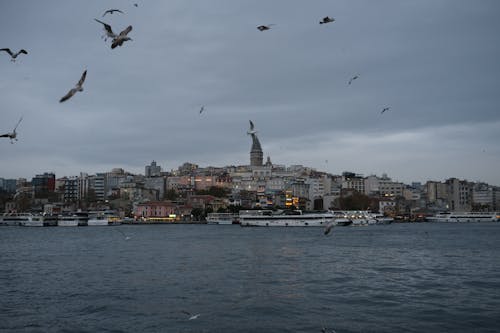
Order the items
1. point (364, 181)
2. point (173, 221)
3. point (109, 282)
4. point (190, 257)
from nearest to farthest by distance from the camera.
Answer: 1. point (109, 282)
2. point (190, 257)
3. point (173, 221)
4. point (364, 181)

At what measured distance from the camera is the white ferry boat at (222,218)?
73.1m

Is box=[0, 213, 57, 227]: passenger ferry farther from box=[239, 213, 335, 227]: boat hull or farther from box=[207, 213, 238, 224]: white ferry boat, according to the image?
box=[239, 213, 335, 227]: boat hull

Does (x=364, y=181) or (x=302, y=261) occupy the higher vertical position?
(x=364, y=181)

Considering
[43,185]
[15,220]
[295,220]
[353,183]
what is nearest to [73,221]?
[15,220]

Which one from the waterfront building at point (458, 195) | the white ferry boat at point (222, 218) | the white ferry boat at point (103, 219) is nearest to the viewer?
the white ferry boat at point (103, 219)

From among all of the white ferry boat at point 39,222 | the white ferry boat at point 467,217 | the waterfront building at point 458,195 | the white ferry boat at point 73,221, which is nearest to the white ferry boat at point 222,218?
the white ferry boat at point 73,221

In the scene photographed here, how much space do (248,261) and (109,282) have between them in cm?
656

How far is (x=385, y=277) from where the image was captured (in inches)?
623

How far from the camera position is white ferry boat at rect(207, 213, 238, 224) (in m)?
73.1

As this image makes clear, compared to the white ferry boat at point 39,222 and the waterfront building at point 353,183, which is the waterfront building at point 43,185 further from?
the waterfront building at point 353,183

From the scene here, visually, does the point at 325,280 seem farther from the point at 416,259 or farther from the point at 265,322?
the point at 416,259

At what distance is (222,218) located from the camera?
2933 inches

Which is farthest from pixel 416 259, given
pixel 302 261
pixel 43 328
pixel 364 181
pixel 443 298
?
pixel 364 181

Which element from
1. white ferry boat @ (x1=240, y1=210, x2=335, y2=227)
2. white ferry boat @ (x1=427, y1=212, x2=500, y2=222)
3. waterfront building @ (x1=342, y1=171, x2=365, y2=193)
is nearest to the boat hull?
white ferry boat @ (x1=240, y1=210, x2=335, y2=227)
